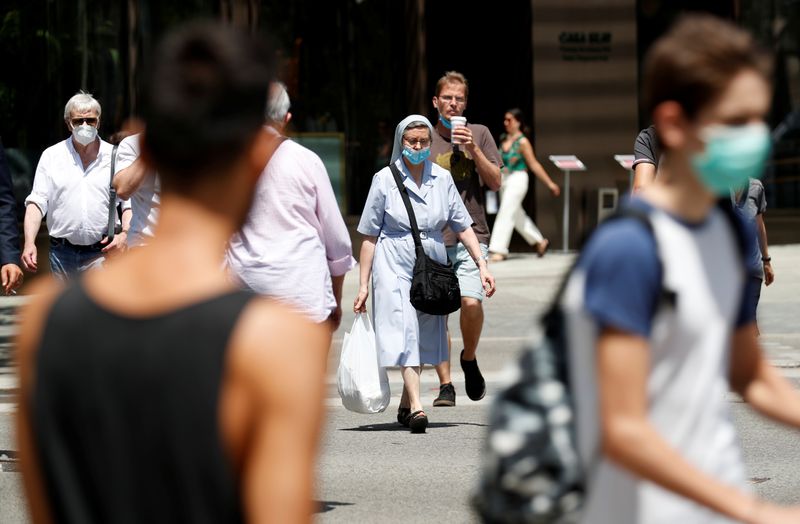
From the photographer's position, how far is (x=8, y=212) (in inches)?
323

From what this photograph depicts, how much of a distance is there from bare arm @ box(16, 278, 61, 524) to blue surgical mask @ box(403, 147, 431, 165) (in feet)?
21.5

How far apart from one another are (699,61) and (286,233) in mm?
3890

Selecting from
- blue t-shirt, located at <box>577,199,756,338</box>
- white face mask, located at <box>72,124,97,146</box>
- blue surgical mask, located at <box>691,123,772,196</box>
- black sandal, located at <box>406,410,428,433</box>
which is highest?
blue surgical mask, located at <box>691,123,772,196</box>

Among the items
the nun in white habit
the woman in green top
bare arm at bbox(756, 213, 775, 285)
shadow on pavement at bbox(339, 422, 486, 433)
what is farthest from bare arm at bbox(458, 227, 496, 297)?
the woman in green top

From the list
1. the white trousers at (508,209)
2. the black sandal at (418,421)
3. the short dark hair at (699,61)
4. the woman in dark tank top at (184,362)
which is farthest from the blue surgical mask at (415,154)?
the white trousers at (508,209)

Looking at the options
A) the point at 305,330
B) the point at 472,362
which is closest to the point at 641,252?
the point at 305,330

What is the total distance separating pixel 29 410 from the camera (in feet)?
7.68

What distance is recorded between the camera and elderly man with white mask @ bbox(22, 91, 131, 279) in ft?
29.0

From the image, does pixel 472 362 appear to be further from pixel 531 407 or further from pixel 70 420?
pixel 70 420

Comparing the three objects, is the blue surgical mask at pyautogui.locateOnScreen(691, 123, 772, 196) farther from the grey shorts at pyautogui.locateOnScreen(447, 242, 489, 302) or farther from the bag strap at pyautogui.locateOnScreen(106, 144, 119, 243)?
the grey shorts at pyautogui.locateOnScreen(447, 242, 489, 302)

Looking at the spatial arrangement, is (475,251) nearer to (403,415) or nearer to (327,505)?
(403,415)

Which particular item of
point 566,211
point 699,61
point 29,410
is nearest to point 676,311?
point 699,61

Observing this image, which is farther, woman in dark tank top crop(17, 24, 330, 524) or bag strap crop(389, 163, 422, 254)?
bag strap crop(389, 163, 422, 254)

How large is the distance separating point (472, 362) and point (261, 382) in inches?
299
